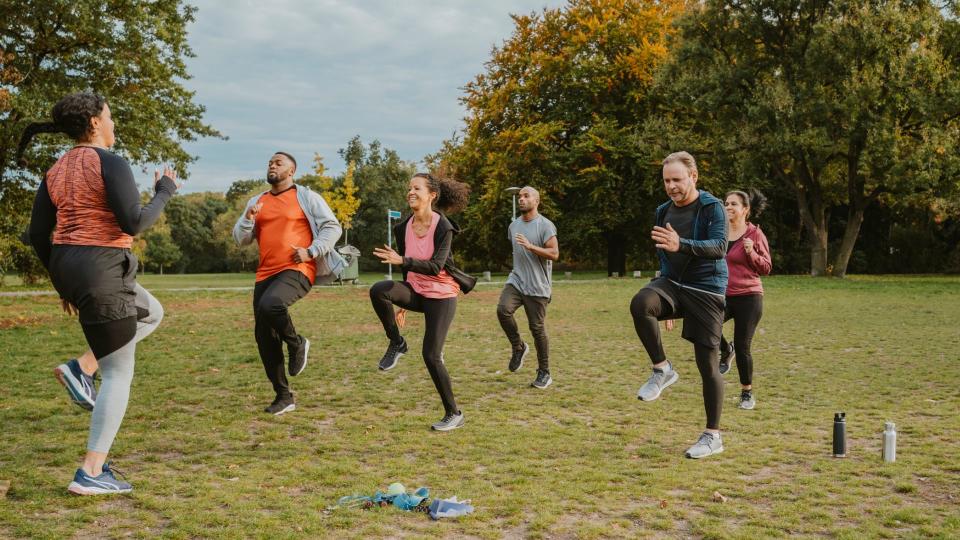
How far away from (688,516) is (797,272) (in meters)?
43.1

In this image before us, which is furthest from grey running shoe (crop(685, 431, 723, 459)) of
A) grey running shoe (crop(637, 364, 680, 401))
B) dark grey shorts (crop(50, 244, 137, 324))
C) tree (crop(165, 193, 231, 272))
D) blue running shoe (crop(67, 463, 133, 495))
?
tree (crop(165, 193, 231, 272))

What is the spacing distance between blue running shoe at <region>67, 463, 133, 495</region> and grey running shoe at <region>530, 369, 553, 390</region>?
5.00 meters

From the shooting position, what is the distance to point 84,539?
3.98 meters

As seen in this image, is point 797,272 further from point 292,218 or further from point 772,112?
point 292,218

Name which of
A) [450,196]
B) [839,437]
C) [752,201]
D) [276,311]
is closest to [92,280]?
[276,311]

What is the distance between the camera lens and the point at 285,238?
6535 millimetres

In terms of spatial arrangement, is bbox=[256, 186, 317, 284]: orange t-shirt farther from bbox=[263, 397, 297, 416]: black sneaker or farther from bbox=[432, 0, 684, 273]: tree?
bbox=[432, 0, 684, 273]: tree

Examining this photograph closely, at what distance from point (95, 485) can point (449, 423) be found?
287cm

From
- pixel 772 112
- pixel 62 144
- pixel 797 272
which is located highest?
pixel 772 112

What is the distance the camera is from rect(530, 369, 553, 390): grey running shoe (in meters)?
8.85

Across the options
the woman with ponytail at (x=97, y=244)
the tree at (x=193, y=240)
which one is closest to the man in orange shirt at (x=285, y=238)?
the woman with ponytail at (x=97, y=244)

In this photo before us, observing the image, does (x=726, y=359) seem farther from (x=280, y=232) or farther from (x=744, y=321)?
(x=280, y=232)

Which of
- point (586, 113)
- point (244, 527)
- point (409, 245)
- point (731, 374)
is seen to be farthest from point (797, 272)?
point (244, 527)

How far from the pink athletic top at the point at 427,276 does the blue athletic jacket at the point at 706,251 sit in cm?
183
